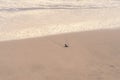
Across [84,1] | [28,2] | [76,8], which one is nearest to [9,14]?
[28,2]

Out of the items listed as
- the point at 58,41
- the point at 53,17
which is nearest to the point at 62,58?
the point at 58,41

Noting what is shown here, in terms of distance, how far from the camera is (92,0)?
1400 cm

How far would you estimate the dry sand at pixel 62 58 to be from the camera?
6145 mm

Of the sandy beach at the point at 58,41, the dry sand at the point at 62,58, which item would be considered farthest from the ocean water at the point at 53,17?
the dry sand at the point at 62,58

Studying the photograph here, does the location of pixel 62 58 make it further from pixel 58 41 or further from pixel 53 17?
pixel 53 17

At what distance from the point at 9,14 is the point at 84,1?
400 centimetres

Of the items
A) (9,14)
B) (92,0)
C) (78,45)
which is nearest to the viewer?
(78,45)

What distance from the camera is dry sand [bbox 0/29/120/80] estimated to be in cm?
614

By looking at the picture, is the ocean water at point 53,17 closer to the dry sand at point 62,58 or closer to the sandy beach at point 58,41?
the sandy beach at point 58,41

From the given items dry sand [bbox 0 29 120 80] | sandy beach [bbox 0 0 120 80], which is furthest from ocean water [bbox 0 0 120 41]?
dry sand [bbox 0 29 120 80]

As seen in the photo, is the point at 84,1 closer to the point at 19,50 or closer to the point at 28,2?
the point at 28,2

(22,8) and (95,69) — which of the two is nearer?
(95,69)

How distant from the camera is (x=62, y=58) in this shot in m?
6.99

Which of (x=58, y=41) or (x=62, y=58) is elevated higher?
(x=58, y=41)
